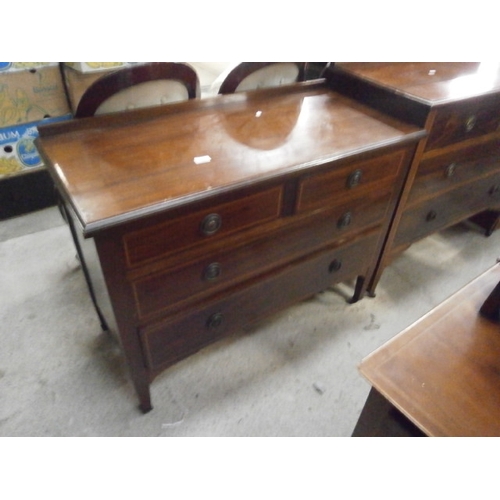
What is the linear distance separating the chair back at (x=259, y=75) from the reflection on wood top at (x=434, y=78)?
182mm

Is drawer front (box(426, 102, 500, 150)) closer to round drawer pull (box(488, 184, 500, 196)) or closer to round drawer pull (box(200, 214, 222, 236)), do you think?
round drawer pull (box(488, 184, 500, 196))

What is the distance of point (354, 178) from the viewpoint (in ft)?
3.56

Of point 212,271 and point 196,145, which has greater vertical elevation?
point 196,145

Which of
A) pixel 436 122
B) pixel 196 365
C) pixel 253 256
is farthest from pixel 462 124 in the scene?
pixel 196 365

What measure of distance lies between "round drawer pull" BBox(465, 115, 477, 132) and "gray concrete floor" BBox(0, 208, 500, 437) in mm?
704

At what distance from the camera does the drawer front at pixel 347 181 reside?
102 cm

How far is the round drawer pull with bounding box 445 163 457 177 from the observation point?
1.40m

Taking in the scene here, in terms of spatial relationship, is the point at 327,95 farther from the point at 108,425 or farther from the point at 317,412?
the point at 108,425

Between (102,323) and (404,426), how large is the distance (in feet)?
3.63

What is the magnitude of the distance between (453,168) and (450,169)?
2 cm

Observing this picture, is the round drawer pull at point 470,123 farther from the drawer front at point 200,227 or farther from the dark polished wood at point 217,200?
the drawer front at point 200,227

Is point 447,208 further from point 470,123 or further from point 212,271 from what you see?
point 212,271

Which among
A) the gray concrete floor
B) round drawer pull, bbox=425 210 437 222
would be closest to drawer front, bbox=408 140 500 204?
round drawer pull, bbox=425 210 437 222

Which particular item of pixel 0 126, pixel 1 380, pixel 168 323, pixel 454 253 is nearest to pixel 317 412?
pixel 168 323
